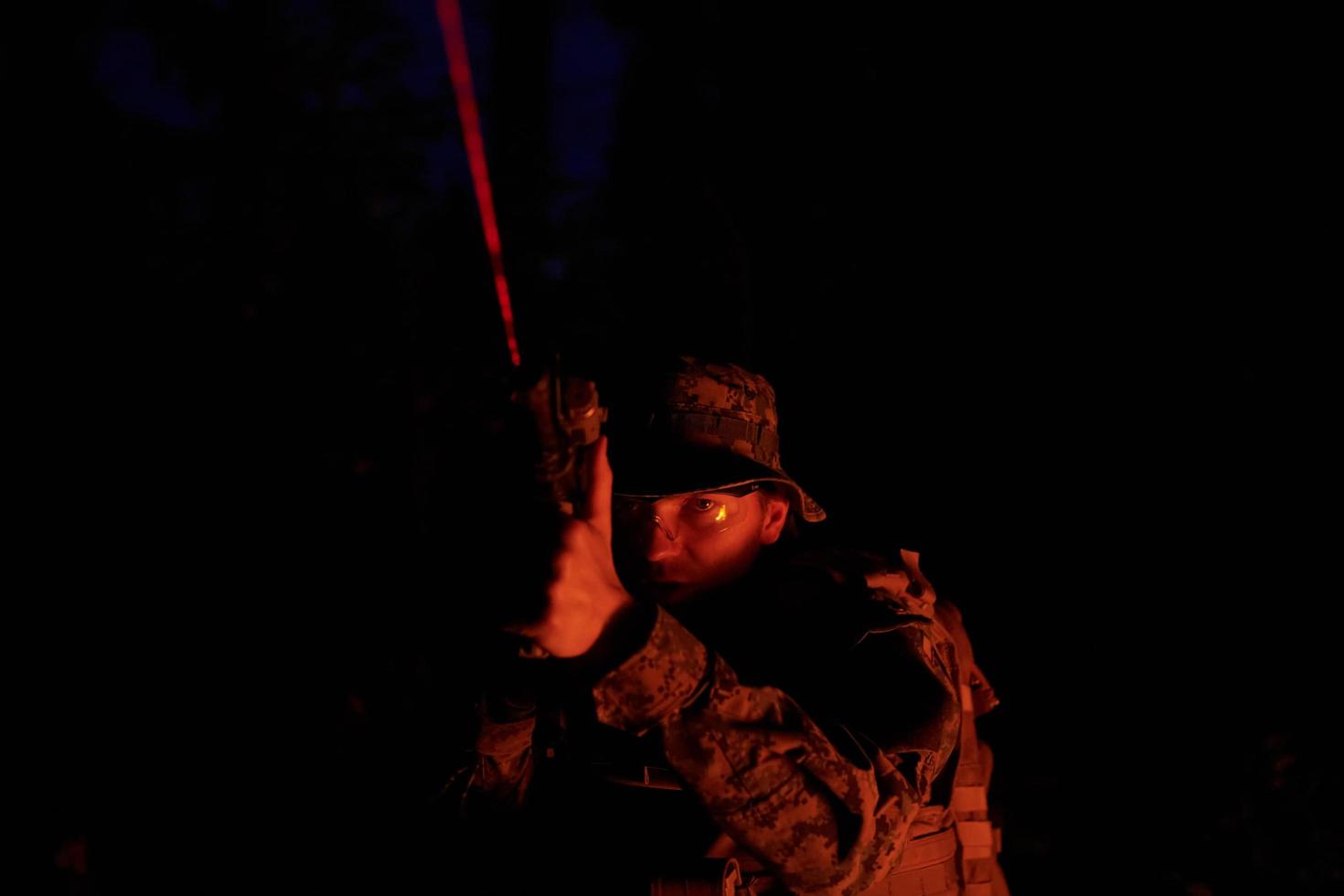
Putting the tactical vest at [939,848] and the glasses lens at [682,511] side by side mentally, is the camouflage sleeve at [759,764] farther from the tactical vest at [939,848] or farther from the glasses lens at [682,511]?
the glasses lens at [682,511]

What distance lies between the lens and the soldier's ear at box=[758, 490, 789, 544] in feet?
10.4

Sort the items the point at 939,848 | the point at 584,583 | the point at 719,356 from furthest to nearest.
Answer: the point at 719,356 < the point at 939,848 < the point at 584,583

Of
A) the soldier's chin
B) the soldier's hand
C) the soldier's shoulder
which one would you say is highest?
the soldier's hand

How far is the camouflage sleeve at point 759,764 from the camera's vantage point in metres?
1.68

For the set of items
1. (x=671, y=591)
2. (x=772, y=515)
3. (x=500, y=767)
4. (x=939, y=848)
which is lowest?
(x=939, y=848)

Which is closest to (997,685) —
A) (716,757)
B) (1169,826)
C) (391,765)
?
(1169,826)

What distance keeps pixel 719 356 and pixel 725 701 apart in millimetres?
3370

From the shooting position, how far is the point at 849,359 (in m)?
4.68

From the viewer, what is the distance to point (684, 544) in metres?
2.94

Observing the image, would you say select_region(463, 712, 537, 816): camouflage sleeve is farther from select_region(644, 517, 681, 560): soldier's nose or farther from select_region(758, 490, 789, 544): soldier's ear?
select_region(758, 490, 789, 544): soldier's ear

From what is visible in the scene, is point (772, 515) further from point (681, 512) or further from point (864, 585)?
point (864, 585)

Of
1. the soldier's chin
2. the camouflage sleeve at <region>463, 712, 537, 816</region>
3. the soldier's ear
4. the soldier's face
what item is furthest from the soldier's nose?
the camouflage sleeve at <region>463, 712, 537, 816</region>

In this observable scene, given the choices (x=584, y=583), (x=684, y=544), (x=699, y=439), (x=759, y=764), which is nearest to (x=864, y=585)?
(x=684, y=544)

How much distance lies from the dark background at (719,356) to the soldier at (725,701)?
1.09 feet
